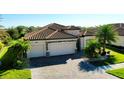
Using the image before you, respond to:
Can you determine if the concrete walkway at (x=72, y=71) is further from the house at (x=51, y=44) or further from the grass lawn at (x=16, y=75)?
the house at (x=51, y=44)

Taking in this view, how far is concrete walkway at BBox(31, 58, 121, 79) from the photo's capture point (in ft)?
50.9

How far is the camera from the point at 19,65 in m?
18.2

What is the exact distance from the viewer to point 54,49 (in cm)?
2444

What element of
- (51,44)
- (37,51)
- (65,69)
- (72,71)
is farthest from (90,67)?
(37,51)

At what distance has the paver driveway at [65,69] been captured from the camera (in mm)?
15656

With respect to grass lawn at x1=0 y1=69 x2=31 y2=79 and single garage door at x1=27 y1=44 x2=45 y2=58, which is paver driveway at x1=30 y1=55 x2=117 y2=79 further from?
single garage door at x1=27 y1=44 x2=45 y2=58

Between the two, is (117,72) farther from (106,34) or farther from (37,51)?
(37,51)
